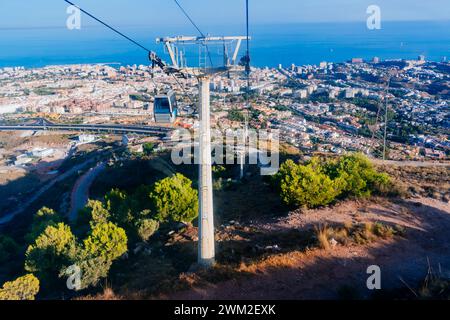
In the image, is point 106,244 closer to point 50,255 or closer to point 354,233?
point 50,255

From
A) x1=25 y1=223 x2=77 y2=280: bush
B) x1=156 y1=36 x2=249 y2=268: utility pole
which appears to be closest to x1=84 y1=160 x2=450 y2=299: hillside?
x1=156 y1=36 x2=249 y2=268: utility pole

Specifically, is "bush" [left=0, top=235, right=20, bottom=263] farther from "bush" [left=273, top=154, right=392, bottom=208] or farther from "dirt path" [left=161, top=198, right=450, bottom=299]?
"bush" [left=273, top=154, right=392, bottom=208]

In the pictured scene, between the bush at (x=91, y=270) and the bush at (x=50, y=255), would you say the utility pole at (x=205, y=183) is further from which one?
the bush at (x=50, y=255)

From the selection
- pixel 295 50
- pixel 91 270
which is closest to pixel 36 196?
pixel 91 270

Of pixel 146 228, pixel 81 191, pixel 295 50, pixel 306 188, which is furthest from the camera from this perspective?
pixel 295 50

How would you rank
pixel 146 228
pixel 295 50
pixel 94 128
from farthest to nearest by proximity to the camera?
1. pixel 295 50
2. pixel 94 128
3. pixel 146 228

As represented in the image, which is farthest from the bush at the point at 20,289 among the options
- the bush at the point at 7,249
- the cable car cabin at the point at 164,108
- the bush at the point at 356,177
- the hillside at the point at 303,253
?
the bush at the point at 356,177

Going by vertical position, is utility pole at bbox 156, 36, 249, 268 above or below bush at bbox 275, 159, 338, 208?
above
